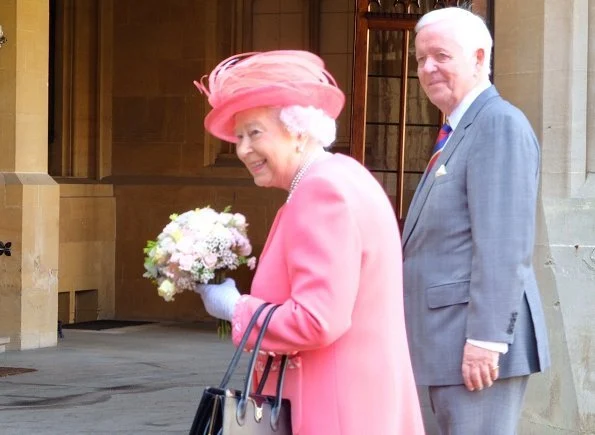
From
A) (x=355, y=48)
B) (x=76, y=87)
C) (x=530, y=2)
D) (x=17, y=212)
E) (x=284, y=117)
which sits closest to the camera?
(x=284, y=117)

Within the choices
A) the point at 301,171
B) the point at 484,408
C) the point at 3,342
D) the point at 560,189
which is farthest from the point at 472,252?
the point at 3,342

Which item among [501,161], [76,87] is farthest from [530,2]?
[76,87]

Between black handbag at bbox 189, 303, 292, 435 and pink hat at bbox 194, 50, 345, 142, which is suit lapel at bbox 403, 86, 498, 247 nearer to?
pink hat at bbox 194, 50, 345, 142

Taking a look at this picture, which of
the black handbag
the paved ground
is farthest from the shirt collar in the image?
the paved ground

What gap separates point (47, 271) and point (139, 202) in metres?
3.05

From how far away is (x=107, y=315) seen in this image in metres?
15.3

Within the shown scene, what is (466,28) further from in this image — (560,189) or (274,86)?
(560,189)

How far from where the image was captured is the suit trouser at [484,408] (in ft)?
12.8

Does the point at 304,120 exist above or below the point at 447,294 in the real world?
above

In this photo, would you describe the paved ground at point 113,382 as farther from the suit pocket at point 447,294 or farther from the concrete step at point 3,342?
the suit pocket at point 447,294

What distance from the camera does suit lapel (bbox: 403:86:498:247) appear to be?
401 cm

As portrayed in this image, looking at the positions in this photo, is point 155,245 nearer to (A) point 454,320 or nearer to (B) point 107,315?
(A) point 454,320

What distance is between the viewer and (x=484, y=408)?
3910mm

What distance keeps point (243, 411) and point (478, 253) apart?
3.31ft
